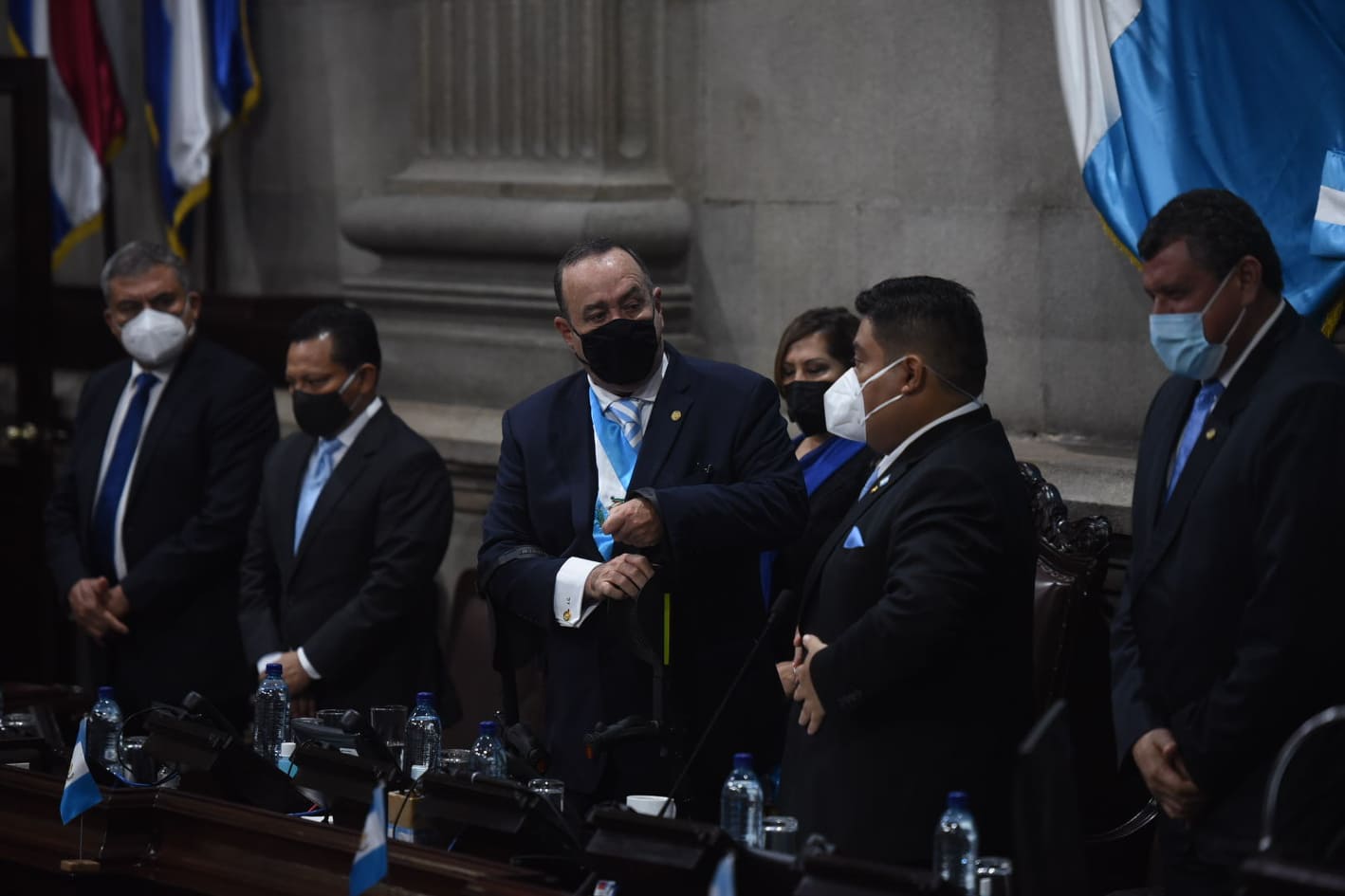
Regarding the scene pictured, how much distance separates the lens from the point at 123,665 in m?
5.52

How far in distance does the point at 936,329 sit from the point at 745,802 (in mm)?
858

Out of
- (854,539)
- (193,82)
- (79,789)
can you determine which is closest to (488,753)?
(79,789)

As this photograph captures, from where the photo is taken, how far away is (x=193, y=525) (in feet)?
17.7

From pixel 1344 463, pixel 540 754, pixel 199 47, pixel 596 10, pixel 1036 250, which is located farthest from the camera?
pixel 199 47

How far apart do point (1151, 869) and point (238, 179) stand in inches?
179

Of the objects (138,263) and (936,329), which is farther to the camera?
(138,263)

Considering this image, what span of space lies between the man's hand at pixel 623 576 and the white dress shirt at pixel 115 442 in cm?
227

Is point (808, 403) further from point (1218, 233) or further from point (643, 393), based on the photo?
point (1218, 233)

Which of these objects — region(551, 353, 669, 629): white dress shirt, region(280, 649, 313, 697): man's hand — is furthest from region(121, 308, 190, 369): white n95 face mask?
region(551, 353, 669, 629): white dress shirt

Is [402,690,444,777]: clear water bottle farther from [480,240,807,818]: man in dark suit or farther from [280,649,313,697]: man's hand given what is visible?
[280,649,313,697]: man's hand

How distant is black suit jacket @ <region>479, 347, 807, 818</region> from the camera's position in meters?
3.78

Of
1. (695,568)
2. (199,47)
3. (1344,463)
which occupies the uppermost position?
(199,47)

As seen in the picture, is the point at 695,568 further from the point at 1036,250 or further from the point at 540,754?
the point at 1036,250

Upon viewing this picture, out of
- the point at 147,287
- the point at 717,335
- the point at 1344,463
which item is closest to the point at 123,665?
the point at 147,287
